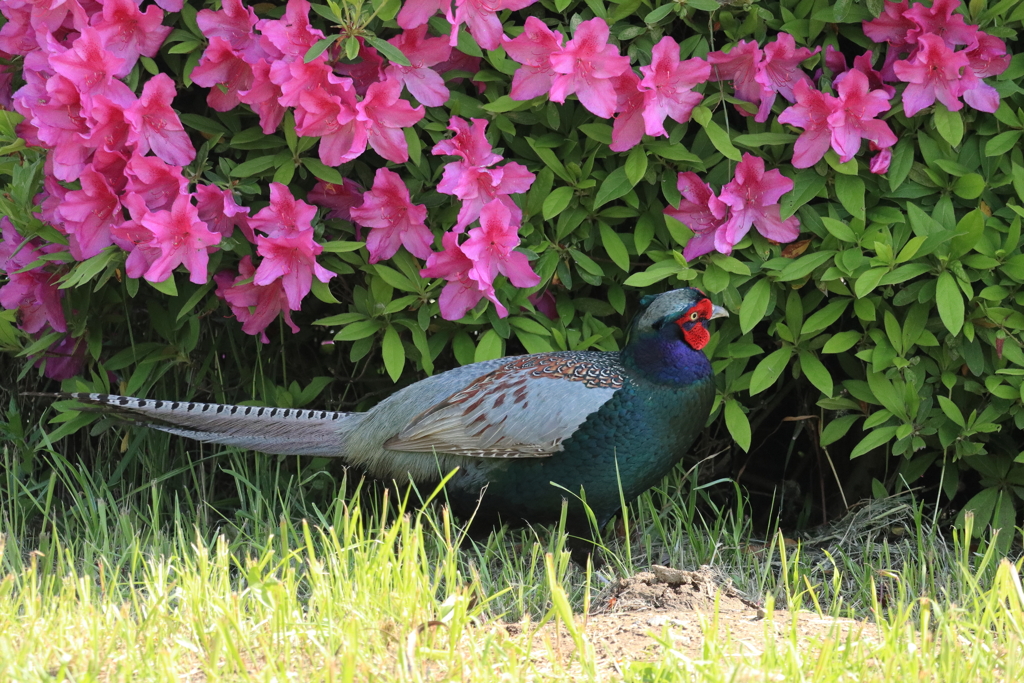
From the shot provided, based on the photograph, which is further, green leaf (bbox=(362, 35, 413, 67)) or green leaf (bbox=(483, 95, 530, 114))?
green leaf (bbox=(483, 95, 530, 114))

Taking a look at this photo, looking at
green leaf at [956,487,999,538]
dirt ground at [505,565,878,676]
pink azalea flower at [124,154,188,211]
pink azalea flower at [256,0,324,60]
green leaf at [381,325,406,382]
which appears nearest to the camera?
dirt ground at [505,565,878,676]

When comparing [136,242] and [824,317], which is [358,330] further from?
[824,317]

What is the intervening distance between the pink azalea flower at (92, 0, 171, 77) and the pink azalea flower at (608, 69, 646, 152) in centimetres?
127

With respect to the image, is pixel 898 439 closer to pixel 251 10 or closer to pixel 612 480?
pixel 612 480

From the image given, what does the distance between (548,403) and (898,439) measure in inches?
39.7

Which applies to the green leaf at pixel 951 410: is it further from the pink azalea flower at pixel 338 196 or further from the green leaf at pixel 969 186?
the pink azalea flower at pixel 338 196

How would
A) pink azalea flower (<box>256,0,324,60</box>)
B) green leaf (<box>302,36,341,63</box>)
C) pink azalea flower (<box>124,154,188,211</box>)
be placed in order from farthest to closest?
pink azalea flower (<box>124,154,188,211</box>) < pink azalea flower (<box>256,0,324,60</box>) < green leaf (<box>302,36,341,63</box>)

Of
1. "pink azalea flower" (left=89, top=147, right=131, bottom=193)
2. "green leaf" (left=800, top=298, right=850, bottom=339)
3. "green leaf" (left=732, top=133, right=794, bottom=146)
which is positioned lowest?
"green leaf" (left=800, top=298, right=850, bottom=339)

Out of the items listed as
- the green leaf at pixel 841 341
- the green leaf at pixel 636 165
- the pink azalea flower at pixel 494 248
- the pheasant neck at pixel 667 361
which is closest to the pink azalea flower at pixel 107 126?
the pink azalea flower at pixel 494 248

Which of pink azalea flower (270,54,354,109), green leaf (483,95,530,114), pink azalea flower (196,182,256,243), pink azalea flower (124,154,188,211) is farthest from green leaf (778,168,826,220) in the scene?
pink azalea flower (124,154,188,211)

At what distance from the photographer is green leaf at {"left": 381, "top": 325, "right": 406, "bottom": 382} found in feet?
10.5

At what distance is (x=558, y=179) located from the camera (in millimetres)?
3342

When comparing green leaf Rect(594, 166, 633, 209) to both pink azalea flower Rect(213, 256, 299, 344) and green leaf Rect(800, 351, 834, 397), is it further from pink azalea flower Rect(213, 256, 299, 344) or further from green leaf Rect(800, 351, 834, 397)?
pink azalea flower Rect(213, 256, 299, 344)

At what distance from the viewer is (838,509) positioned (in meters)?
3.91
